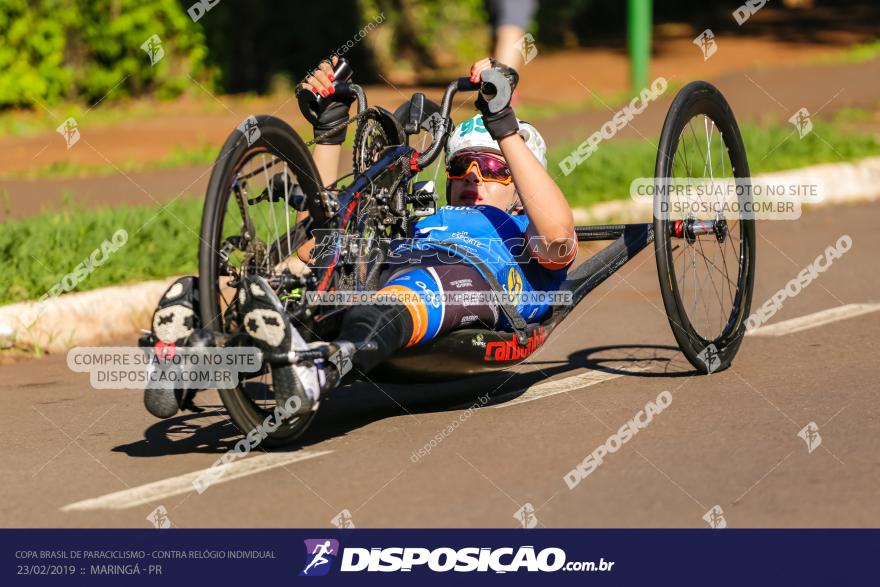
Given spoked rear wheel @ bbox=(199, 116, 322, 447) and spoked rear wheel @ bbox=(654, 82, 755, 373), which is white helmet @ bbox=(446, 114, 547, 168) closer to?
spoked rear wheel @ bbox=(654, 82, 755, 373)

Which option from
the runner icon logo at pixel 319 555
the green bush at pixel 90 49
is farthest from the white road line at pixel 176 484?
the green bush at pixel 90 49

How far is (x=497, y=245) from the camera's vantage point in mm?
5324

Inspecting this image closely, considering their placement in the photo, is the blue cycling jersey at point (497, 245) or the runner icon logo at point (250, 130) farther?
the blue cycling jersey at point (497, 245)

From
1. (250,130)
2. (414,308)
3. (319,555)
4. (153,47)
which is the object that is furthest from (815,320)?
(153,47)

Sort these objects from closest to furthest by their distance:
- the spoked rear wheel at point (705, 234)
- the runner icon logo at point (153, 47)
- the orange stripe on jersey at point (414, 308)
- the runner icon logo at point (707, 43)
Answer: the orange stripe on jersey at point (414, 308) < the spoked rear wheel at point (705, 234) < the runner icon logo at point (153, 47) < the runner icon logo at point (707, 43)

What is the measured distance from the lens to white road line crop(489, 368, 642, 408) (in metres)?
5.57

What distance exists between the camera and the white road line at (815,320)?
678cm

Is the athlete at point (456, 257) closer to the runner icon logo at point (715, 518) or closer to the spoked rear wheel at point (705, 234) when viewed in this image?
the spoked rear wheel at point (705, 234)

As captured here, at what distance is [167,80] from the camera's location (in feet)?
50.9

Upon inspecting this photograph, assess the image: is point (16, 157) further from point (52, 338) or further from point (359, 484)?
point (359, 484)

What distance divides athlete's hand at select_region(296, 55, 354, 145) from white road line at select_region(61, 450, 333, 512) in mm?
1288

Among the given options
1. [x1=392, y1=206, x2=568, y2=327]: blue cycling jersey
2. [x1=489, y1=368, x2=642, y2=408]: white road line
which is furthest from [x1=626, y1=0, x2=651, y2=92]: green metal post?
[x1=392, y1=206, x2=568, y2=327]: blue cycling jersey

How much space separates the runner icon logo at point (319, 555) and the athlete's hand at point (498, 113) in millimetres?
1726

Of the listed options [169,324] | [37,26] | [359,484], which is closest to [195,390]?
[169,324]
